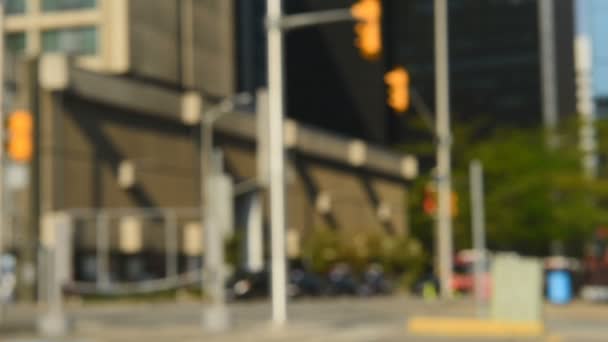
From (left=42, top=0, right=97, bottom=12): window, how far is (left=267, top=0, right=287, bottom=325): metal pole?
35.7 m

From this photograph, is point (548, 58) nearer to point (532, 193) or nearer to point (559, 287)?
point (532, 193)

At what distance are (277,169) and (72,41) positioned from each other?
120ft

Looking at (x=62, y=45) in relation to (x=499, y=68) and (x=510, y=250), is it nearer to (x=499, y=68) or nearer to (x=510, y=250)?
(x=510, y=250)

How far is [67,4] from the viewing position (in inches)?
2275

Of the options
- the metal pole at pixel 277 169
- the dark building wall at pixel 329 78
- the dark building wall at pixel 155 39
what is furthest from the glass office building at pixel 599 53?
the metal pole at pixel 277 169

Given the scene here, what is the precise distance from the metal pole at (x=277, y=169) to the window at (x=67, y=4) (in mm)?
35744

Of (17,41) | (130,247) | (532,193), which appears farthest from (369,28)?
(532,193)

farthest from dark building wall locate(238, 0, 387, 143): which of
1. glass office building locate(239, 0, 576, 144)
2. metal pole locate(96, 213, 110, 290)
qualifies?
glass office building locate(239, 0, 576, 144)

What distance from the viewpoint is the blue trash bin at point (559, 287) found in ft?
151

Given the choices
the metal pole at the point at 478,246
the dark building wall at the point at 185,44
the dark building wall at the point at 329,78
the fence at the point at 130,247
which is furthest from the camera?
the dark building wall at the point at 329,78

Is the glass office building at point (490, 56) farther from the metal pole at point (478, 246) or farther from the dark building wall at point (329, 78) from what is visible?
the metal pole at point (478, 246)

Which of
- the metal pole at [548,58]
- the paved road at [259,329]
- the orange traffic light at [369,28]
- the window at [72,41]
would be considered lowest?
the paved road at [259,329]

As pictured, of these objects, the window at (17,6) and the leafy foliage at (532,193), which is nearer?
the window at (17,6)

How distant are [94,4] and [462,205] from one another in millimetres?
27320
